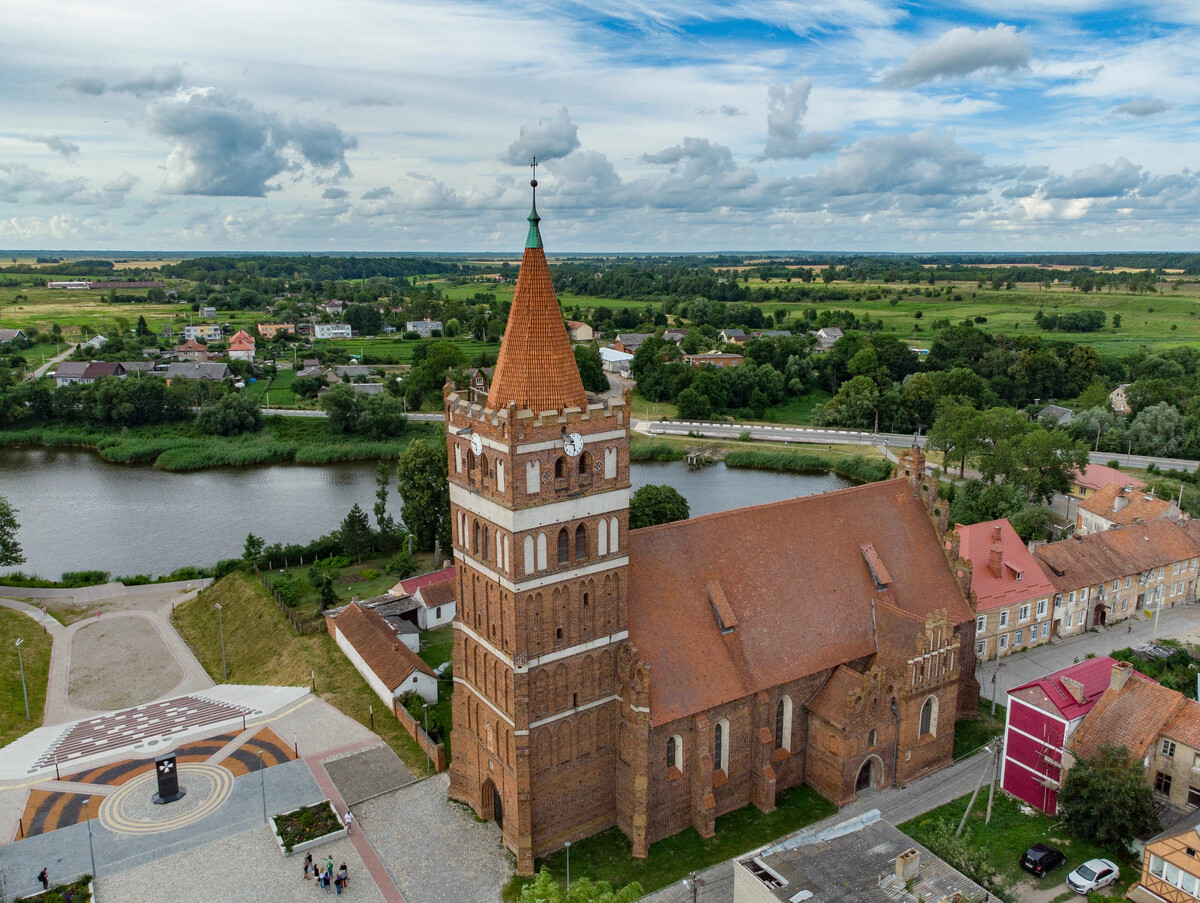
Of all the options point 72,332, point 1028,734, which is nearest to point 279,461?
point 1028,734

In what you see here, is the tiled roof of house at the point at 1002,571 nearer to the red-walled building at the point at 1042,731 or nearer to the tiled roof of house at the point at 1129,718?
the red-walled building at the point at 1042,731

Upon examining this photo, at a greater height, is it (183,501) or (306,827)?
(306,827)

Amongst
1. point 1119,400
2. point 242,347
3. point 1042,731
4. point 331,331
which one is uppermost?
point 331,331

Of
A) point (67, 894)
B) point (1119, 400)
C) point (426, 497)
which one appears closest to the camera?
point (67, 894)

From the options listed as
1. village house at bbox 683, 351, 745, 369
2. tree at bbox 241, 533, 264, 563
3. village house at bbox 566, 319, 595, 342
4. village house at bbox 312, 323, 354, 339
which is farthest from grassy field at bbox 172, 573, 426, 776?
village house at bbox 312, 323, 354, 339

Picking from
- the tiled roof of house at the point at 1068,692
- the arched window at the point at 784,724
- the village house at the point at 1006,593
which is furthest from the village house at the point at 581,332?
the arched window at the point at 784,724

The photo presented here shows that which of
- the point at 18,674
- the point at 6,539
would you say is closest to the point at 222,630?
the point at 18,674

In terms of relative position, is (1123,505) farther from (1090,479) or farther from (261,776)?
(261,776)

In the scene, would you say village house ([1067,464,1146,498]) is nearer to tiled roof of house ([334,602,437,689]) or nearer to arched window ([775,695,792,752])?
arched window ([775,695,792,752])
